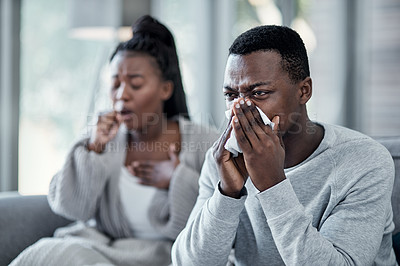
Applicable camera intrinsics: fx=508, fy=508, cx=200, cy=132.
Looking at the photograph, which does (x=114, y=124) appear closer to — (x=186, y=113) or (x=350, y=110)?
(x=186, y=113)

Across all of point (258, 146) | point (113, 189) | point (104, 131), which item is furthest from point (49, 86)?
point (258, 146)

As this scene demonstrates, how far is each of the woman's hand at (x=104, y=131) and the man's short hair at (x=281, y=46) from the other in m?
0.77

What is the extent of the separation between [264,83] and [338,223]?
342mm

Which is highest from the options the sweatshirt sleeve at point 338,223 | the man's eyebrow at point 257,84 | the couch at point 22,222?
the man's eyebrow at point 257,84

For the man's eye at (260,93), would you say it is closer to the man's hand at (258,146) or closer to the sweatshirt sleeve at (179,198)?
the man's hand at (258,146)

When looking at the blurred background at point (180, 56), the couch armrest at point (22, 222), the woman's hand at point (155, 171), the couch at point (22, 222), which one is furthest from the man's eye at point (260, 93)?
the blurred background at point (180, 56)

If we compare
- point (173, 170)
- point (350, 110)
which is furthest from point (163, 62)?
point (350, 110)

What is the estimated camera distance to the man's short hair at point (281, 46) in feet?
3.79

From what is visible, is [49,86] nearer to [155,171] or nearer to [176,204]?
[155,171]

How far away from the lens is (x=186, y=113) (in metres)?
1.97

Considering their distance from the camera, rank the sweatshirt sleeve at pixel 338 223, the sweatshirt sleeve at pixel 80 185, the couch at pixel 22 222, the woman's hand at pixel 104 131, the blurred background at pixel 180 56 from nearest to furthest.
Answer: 1. the sweatshirt sleeve at pixel 338 223
2. the couch at pixel 22 222
3. the sweatshirt sleeve at pixel 80 185
4. the woman's hand at pixel 104 131
5. the blurred background at pixel 180 56

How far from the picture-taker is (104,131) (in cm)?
182

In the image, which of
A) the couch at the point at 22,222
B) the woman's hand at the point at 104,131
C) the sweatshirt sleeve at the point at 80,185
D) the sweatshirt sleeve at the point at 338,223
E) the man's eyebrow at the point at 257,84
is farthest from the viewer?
the woman's hand at the point at 104,131

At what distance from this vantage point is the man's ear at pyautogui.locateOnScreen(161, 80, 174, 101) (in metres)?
1.88
